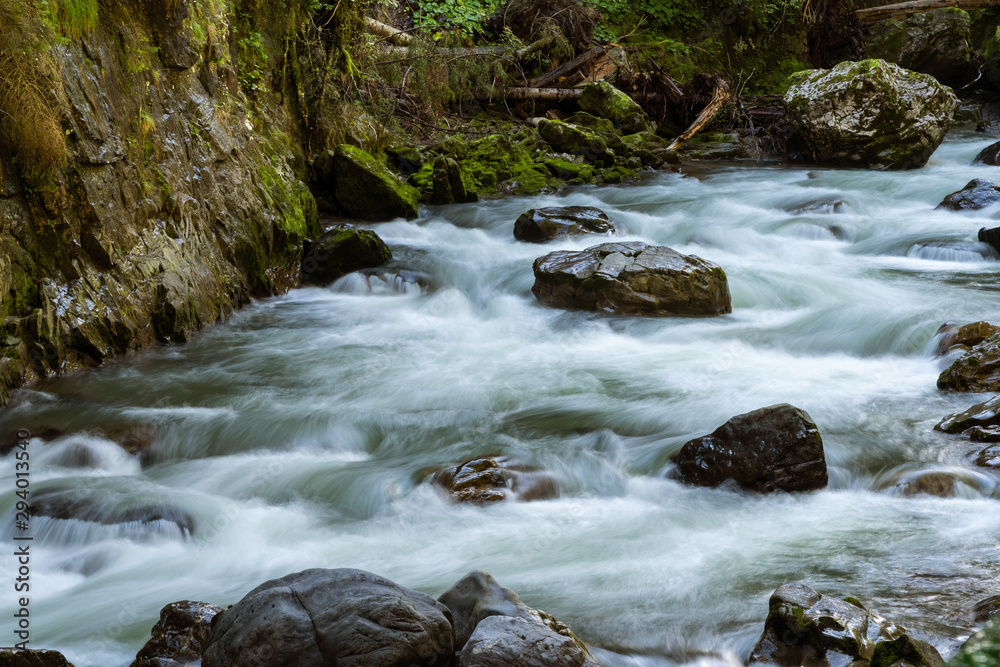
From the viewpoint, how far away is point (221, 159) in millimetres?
7527

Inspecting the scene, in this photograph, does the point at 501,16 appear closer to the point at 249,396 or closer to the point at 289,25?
the point at 289,25

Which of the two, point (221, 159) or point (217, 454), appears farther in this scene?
point (221, 159)

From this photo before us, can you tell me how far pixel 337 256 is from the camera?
27.3 ft

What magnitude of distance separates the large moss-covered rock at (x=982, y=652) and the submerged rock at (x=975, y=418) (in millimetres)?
4408

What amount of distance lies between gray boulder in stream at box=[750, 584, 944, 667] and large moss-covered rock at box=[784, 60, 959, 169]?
10.8 meters

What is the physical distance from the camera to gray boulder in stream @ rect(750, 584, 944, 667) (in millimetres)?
2721

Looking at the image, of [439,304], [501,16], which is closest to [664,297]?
[439,304]

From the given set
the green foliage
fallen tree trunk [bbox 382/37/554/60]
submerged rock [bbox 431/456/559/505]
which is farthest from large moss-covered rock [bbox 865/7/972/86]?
submerged rock [bbox 431/456/559/505]

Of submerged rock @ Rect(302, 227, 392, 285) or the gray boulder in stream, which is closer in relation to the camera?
the gray boulder in stream

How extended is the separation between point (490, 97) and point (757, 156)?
14.7ft

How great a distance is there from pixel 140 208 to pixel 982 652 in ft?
21.6

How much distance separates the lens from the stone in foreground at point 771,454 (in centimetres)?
431

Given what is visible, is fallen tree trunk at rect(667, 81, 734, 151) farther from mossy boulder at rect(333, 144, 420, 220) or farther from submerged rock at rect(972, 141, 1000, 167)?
mossy boulder at rect(333, 144, 420, 220)

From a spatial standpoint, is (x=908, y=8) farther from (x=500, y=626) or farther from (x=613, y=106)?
(x=500, y=626)
